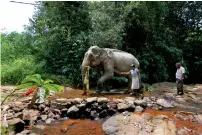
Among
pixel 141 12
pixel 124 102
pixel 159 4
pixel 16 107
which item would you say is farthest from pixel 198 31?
pixel 16 107

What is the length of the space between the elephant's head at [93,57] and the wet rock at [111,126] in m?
3.60

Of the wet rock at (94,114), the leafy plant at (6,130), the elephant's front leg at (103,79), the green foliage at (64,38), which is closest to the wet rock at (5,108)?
the leafy plant at (6,130)

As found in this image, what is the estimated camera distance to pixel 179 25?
20.1m

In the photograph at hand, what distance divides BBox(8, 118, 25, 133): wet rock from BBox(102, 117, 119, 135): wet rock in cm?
182

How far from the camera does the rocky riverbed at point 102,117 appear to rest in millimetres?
5975

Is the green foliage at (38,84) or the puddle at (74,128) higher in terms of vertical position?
the green foliage at (38,84)

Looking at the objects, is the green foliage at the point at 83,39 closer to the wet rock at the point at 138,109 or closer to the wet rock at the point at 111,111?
the wet rock at the point at 138,109

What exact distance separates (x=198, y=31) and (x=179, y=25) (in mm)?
1491

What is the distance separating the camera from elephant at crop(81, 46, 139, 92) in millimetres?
9984

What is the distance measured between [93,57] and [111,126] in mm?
4233

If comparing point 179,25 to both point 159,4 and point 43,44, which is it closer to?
point 159,4

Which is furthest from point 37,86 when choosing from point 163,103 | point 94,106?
point 163,103

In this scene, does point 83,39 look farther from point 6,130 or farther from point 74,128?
point 6,130

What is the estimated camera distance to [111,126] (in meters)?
6.20
